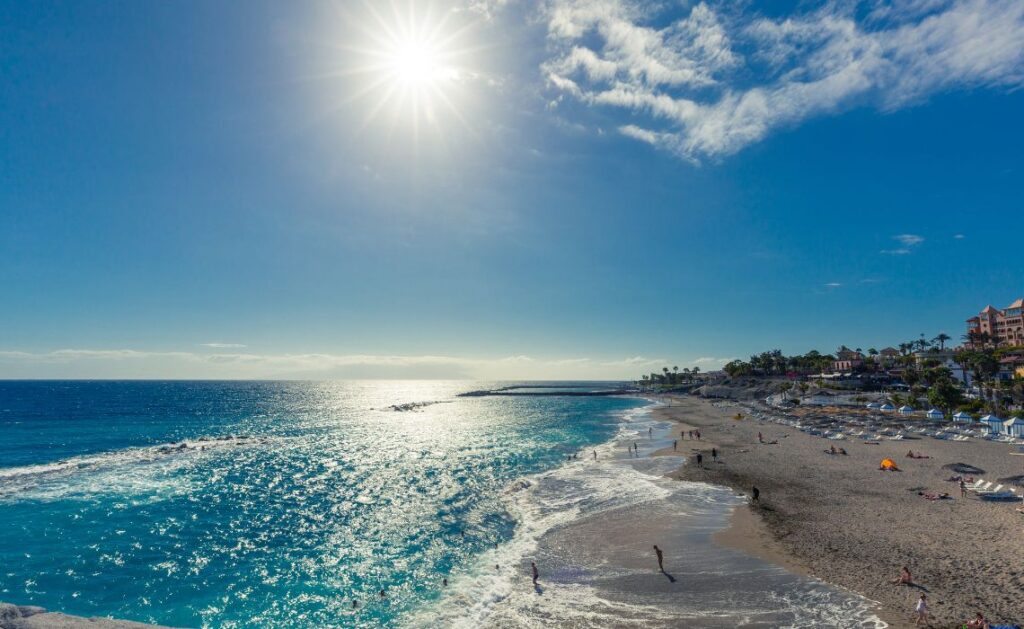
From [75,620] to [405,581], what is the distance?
12137mm

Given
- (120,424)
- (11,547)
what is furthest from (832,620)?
(120,424)

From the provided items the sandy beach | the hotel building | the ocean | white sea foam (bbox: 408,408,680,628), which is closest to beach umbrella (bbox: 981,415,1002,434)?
the sandy beach

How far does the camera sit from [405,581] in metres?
22.1

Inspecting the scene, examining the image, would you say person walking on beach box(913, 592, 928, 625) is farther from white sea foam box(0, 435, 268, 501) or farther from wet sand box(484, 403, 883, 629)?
white sea foam box(0, 435, 268, 501)

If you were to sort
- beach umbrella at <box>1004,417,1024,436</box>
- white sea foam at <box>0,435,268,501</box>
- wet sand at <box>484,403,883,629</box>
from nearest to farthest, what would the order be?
1. wet sand at <box>484,403,883,629</box>
2. white sea foam at <box>0,435,268,501</box>
3. beach umbrella at <box>1004,417,1024,436</box>

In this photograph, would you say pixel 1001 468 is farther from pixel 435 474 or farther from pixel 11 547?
pixel 11 547

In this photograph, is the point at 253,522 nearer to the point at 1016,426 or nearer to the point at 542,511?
the point at 542,511

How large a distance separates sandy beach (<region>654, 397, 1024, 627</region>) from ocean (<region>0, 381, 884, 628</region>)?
207 cm

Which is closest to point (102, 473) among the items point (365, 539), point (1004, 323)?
point (365, 539)

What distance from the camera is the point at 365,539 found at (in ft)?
91.7

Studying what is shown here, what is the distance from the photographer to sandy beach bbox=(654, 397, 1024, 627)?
58.0 ft

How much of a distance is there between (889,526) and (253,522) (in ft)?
126

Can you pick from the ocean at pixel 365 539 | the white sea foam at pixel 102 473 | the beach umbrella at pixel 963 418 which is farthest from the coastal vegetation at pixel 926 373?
the white sea foam at pixel 102 473

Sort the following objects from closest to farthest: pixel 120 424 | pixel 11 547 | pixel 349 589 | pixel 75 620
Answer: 1. pixel 75 620
2. pixel 349 589
3. pixel 11 547
4. pixel 120 424
